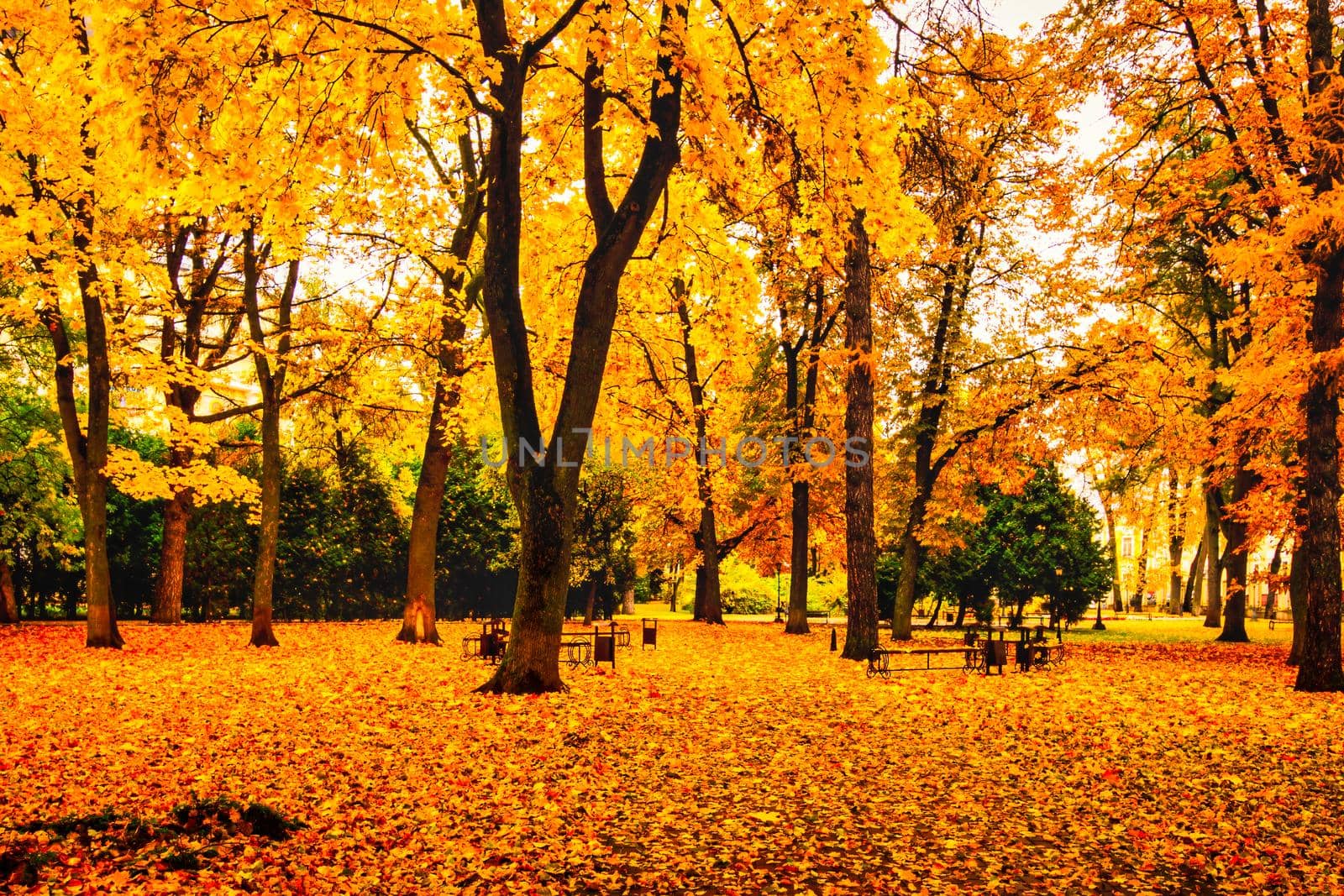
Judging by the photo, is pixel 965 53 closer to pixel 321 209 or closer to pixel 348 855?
pixel 348 855

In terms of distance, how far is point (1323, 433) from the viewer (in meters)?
13.3

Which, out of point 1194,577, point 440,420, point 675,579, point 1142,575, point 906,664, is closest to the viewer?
point 906,664

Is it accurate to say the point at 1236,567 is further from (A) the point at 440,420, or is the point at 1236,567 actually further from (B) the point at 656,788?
(B) the point at 656,788

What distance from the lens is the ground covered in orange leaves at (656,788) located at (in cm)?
518

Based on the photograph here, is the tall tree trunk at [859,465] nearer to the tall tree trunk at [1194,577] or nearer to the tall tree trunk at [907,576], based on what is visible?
the tall tree trunk at [907,576]

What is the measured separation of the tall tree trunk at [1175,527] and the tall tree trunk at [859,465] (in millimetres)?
18469

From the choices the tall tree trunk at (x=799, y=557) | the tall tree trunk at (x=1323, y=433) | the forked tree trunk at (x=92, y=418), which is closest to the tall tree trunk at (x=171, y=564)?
the forked tree trunk at (x=92, y=418)

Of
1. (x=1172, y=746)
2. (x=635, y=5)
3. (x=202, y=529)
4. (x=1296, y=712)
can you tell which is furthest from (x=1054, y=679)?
(x=202, y=529)

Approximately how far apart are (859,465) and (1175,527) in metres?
30.6

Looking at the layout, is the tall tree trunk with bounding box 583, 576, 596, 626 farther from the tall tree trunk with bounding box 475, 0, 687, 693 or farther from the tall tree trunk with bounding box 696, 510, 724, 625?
the tall tree trunk with bounding box 475, 0, 687, 693

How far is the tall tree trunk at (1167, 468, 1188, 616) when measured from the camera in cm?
3512

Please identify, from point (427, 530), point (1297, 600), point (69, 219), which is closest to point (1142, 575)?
point (1297, 600)

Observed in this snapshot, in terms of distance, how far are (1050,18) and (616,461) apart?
17.2 meters

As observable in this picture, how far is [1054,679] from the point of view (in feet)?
49.0
